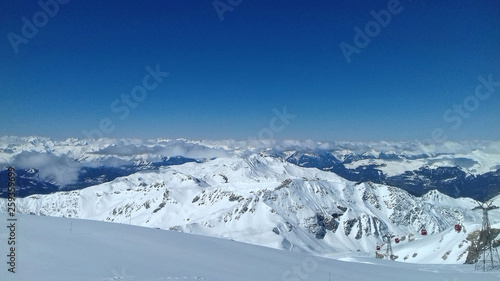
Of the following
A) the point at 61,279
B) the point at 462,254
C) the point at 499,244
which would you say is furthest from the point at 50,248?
the point at 462,254

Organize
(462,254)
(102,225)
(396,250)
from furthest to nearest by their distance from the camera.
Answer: (396,250), (462,254), (102,225)

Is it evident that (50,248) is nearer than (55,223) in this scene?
Yes

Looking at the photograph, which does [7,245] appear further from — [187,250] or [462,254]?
[462,254]

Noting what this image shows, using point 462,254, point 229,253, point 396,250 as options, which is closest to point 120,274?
point 229,253

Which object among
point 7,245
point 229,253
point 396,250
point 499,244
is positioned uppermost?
point 7,245

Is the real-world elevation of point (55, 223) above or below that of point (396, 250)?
above

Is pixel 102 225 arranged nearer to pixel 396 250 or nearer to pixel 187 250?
pixel 187 250

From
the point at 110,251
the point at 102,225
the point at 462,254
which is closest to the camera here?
the point at 110,251
